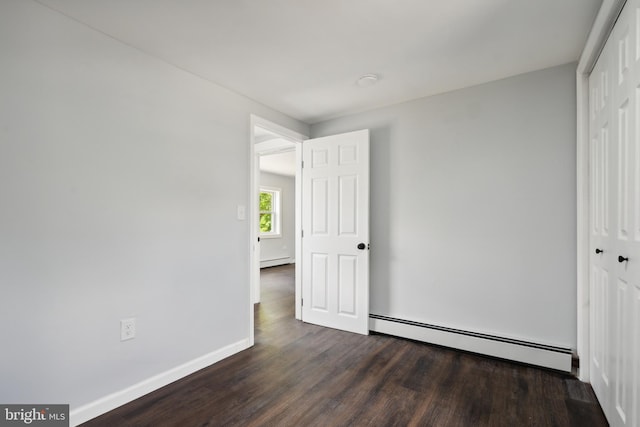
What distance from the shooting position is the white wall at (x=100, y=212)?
5.28 feet

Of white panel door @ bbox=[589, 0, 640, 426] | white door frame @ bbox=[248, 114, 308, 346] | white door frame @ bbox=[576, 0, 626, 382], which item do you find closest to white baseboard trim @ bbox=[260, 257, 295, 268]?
white door frame @ bbox=[248, 114, 308, 346]

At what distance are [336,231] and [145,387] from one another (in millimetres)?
2122

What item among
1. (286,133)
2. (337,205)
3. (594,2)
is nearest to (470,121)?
(594,2)

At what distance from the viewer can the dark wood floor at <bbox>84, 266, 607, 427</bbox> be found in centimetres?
181

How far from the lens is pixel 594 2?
1.68 metres

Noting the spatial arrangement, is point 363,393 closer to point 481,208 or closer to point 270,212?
point 481,208

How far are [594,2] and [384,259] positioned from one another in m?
2.42

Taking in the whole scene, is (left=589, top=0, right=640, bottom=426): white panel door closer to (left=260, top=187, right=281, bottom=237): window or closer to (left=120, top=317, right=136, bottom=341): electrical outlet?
(left=120, top=317, right=136, bottom=341): electrical outlet

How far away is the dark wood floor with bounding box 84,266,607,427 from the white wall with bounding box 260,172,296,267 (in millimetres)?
4988

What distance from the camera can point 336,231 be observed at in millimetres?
3363

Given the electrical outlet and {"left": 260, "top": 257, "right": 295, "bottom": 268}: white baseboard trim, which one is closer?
the electrical outlet

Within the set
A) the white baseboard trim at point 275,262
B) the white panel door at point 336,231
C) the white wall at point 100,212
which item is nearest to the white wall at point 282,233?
the white baseboard trim at point 275,262

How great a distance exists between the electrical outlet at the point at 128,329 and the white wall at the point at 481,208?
2.22 metres

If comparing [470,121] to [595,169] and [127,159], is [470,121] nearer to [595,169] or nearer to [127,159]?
[595,169]
